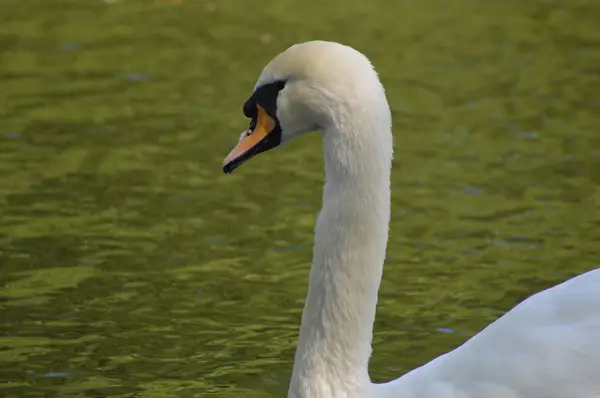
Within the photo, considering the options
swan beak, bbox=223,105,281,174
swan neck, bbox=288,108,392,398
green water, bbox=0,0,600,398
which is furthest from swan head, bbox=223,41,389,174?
green water, bbox=0,0,600,398

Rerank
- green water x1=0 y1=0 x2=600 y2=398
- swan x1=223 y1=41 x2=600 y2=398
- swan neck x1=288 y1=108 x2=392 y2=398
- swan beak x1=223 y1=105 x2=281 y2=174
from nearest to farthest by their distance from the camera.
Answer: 1. swan x1=223 y1=41 x2=600 y2=398
2. swan neck x1=288 y1=108 x2=392 y2=398
3. swan beak x1=223 y1=105 x2=281 y2=174
4. green water x1=0 y1=0 x2=600 y2=398

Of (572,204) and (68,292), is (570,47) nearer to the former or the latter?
(572,204)

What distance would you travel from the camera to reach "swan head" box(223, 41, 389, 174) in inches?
161

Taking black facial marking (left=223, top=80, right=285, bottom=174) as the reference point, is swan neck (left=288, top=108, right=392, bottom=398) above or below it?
below

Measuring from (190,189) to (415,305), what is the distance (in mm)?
2403

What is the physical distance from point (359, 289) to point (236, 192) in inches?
174

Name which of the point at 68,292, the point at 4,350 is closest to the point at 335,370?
the point at 4,350

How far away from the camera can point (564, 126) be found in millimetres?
9922

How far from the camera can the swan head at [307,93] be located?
4.09m

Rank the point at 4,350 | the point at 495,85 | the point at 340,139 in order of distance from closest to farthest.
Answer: the point at 340,139 < the point at 4,350 < the point at 495,85

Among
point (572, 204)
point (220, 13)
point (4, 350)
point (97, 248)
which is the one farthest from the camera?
point (220, 13)

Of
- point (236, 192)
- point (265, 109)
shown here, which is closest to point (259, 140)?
point (265, 109)

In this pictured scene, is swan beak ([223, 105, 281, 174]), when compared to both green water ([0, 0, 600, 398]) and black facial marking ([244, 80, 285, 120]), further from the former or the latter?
green water ([0, 0, 600, 398])

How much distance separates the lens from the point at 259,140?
4.36m
